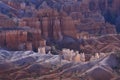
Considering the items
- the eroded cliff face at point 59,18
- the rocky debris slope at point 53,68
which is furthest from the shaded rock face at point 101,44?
the rocky debris slope at point 53,68

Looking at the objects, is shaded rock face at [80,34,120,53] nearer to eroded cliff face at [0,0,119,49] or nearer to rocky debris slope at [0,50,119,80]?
eroded cliff face at [0,0,119,49]

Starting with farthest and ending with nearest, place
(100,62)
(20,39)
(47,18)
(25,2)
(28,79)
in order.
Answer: (25,2) < (47,18) < (20,39) < (100,62) < (28,79)

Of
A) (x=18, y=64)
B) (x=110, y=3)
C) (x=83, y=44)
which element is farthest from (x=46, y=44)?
(x=110, y=3)

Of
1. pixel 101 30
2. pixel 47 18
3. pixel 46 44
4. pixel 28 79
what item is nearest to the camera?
pixel 28 79

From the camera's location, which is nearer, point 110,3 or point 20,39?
point 20,39

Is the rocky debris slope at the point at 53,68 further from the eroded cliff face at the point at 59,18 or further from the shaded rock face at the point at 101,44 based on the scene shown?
the shaded rock face at the point at 101,44

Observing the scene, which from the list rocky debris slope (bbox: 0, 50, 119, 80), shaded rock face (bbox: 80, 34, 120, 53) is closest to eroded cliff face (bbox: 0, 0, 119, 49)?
shaded rock face (bbox: 80, 34, 120, 53)

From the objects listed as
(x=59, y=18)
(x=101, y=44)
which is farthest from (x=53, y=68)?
(x=59, y=18)

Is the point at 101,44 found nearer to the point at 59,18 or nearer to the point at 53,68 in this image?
the point at 59,18

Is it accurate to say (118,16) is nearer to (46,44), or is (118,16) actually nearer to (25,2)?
(25,2)
